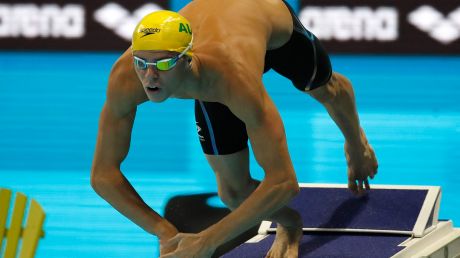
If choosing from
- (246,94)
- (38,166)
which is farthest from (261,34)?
(38,166)

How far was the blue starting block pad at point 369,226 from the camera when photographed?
5531mm

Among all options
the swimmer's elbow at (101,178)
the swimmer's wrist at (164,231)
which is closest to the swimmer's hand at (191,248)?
the swimmer's wrist at (164,231)

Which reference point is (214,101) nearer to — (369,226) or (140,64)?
(140,64)

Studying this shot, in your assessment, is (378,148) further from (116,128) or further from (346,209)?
(116,128)

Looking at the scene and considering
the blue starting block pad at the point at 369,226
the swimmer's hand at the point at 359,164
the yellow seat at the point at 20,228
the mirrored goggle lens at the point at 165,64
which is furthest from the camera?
the swimmer's hand at the point at 359,164

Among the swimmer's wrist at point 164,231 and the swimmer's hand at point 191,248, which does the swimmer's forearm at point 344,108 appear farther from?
the swimmer's hand at point 191,248

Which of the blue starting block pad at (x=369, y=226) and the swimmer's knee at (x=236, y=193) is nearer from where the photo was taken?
the swimmer's knee at (x=236, y=193)

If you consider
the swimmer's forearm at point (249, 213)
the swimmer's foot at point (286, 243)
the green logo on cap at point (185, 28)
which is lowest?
the swimmer's foot at point (286, 243)

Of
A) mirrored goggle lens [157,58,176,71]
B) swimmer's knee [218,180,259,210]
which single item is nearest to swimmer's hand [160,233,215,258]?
mirrored goggle lens [157,58,176,71]

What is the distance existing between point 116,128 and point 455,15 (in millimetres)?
7517

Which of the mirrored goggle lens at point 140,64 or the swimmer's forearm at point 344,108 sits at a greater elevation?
the mirrored goggle lens at point 140,64

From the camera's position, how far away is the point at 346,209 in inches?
244

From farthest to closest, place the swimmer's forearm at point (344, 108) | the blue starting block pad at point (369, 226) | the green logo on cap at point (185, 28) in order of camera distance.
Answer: the swimmer's forearm at point (344, 108) → the blue starting block pad at point (369, 226) → the green logo on cap at point (185, 28)

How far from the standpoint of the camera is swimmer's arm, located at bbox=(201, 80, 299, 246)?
4.51m
